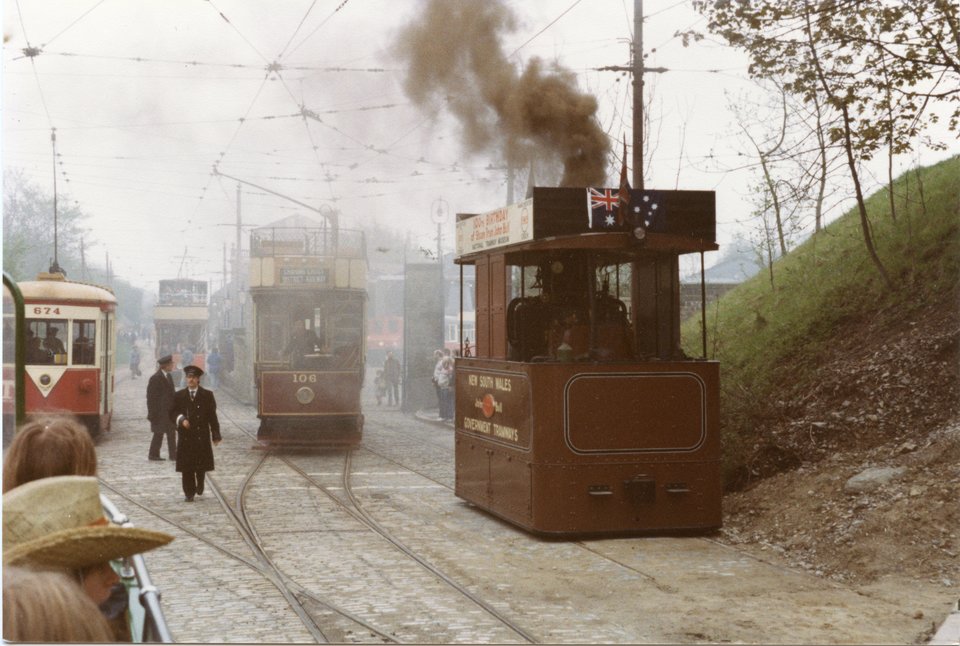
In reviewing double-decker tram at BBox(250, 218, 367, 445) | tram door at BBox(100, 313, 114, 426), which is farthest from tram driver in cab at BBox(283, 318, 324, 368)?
tram door at BBox(100, 313, 114, 426)

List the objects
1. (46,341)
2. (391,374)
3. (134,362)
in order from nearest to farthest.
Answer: (46,341) → (134,362) → (391,374)

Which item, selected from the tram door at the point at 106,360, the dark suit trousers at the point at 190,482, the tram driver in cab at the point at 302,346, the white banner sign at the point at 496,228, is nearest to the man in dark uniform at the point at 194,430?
the dark suit trousers at the point at 190,482

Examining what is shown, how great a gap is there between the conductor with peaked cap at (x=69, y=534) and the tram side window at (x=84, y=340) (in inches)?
406

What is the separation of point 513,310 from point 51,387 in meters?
5.73

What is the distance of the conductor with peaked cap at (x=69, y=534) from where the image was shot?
11.7 feet

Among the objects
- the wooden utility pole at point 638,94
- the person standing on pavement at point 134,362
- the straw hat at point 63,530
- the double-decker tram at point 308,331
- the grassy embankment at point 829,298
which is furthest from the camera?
the double-decker tram at point 308,331

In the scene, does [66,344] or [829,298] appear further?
[829,298]

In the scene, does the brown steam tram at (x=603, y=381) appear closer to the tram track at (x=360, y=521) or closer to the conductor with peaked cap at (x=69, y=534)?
the tram track at (x=360, y=521)

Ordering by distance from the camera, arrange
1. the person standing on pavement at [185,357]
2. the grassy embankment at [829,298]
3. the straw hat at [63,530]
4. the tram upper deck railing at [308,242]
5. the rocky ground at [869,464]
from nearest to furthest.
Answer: the straw hat at [63,530] < the rocky ground at [869,464] < the grassy embankment at [829,298] < the person standing on pavement at [185,357] < the tram upper deck railing at [308,242]

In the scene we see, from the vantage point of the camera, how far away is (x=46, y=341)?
13.1m

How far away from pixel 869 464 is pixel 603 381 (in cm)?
278

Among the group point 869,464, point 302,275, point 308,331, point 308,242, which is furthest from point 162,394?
point 869,464

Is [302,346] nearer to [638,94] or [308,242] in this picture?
[308,242]

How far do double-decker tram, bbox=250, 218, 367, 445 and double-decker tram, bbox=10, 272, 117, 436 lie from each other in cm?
358
